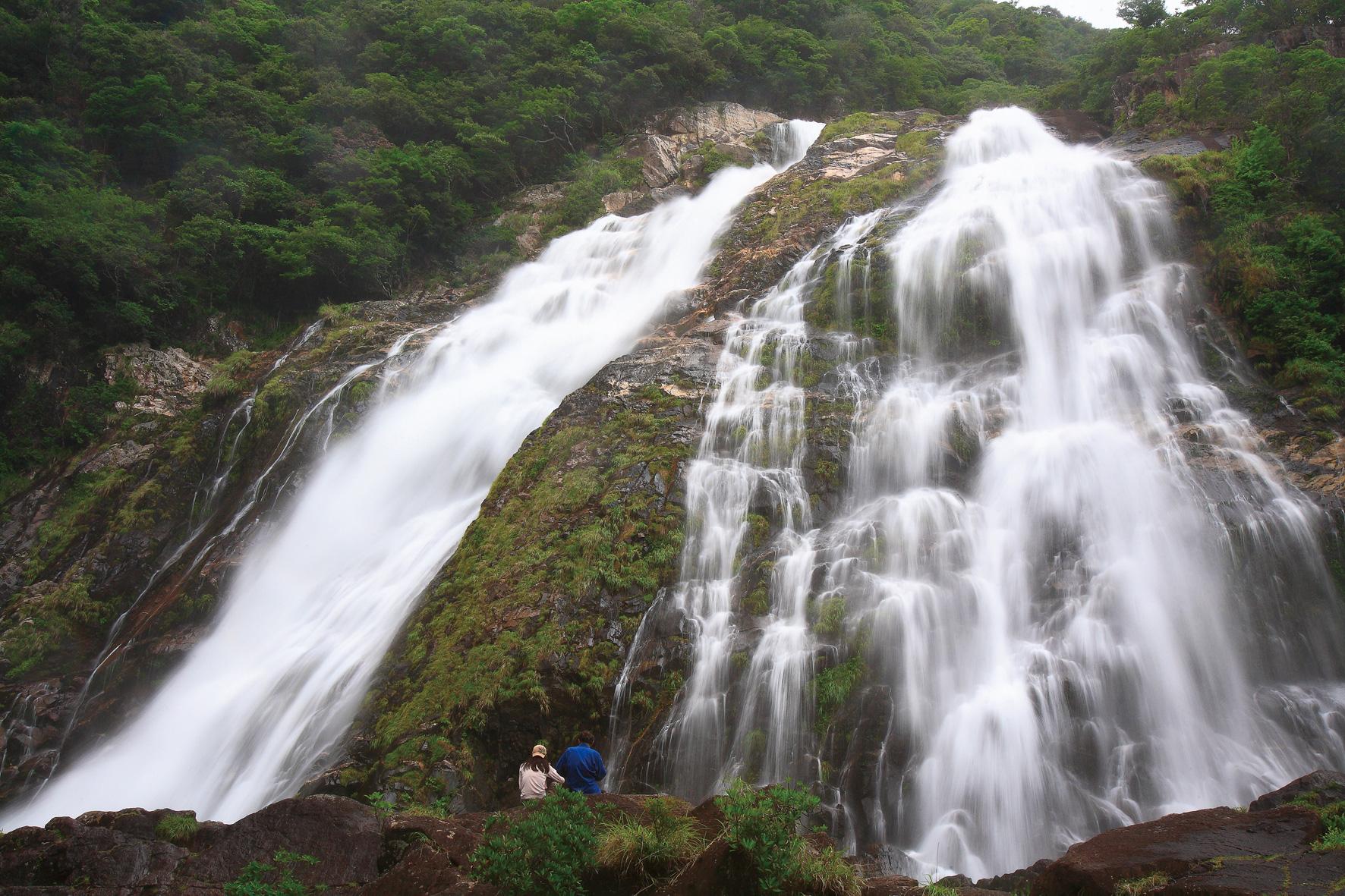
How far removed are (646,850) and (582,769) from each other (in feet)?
5.90

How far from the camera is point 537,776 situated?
6.65 meters

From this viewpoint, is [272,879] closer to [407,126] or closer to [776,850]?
[776,850]

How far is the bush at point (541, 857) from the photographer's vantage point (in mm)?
4203

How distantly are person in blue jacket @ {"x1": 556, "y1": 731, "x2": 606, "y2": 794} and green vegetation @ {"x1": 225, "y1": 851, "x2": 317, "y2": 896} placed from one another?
2153mm

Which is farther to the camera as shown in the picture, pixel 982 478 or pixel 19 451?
pixel 19 451

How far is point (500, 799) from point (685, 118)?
29.2 m

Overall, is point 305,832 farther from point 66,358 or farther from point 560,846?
point 66,358

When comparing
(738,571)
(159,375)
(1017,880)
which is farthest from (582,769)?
(159,375)

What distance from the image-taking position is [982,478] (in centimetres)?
1126

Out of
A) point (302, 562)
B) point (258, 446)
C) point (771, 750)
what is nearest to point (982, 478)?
point (771, 750)

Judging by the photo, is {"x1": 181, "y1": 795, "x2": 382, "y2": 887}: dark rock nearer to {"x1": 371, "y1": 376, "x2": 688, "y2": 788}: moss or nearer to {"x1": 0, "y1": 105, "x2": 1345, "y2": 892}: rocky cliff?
{"x1": 0, "y1": 105, "x2": 1345, "y2": 892}: rocky cliff

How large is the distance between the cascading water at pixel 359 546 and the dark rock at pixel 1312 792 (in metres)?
10.0

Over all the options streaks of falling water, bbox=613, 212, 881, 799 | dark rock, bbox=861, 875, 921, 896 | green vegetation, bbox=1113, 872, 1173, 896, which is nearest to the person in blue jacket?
streaks of falling water, bbox=613, 212, 881, 799

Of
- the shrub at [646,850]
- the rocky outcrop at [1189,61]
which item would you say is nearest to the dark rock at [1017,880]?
the shrub at [646,850]
